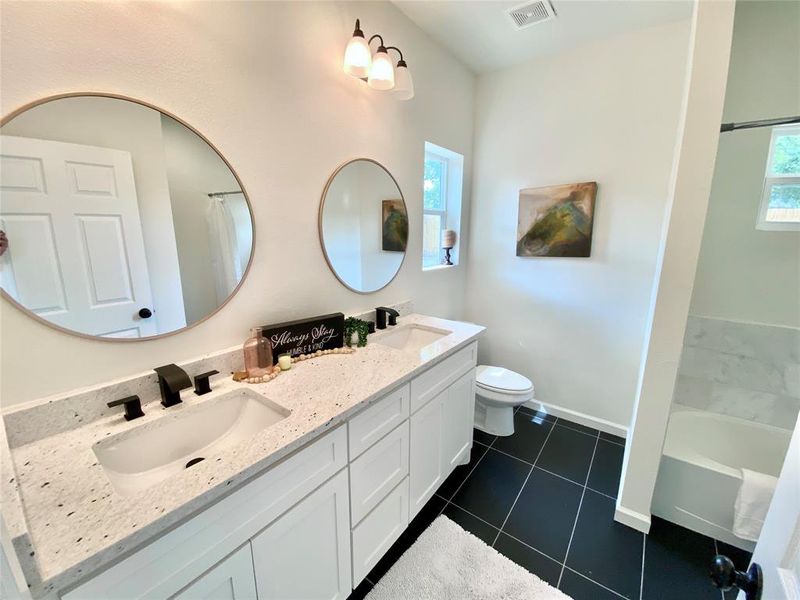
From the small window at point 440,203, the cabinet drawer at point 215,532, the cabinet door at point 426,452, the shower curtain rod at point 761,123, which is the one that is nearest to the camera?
the cabinet drawer at point 215,532

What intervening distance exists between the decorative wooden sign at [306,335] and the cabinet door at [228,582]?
69 cm

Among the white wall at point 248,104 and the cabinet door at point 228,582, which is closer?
the cabinet door at point 228,582

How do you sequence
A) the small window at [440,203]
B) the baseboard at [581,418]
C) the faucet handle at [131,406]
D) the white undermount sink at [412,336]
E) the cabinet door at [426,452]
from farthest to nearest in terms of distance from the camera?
the small window at [440,203] < the baseboard at [581,418] < the white undermount sink at [412,336] < the cabinet door at [426,452] < the faucet handle at [131,406]

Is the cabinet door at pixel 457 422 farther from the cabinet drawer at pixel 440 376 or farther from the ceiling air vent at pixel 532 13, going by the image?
the ceiling air vent at pixel 532 13

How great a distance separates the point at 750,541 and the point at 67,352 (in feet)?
9.29

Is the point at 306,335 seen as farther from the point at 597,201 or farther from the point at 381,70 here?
the point at 597,201

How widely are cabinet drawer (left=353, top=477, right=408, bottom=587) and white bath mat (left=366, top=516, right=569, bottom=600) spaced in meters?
0.13

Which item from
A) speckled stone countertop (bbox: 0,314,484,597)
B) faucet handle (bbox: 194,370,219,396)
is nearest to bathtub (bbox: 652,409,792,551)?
speckled stone countertop (bbox: 0,314,484,597)

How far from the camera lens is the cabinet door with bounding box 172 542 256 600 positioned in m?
0.74

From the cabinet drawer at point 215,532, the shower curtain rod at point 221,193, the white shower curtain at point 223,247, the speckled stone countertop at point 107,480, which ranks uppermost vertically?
the shower curtain rod at point 221,193

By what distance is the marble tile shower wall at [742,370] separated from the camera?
→ 175 centimetres

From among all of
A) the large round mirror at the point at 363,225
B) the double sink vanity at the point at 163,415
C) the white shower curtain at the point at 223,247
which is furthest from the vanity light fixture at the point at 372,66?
the white shower curtain at the point at 223,247

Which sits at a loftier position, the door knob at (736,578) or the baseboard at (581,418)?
the door knob at (736,578)

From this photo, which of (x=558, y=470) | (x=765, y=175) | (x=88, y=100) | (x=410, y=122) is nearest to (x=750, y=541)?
(x=558, y=470)
